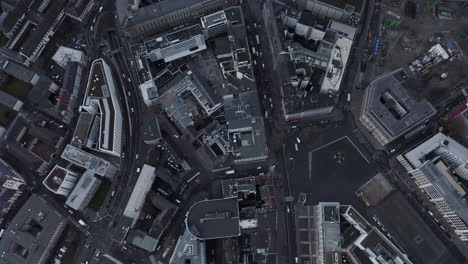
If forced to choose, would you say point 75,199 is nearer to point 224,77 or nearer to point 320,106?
point 224,77

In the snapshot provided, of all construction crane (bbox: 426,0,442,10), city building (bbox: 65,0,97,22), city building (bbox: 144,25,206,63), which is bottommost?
city building (bbox: 144,25,206,63)

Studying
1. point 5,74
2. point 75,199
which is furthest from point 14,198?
point 5,74

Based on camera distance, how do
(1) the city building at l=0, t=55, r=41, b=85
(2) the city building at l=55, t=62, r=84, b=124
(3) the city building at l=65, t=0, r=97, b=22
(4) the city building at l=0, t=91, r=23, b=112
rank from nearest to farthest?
(2) the city building at l=55, t=62, r=84, b=124 → (4) the city building at l=0, t=91, r=23, b=112 → (1) the city building at l=0, t=55, r=41, b=85 → (3) the city building at l=65, t=0, r=97, b=22

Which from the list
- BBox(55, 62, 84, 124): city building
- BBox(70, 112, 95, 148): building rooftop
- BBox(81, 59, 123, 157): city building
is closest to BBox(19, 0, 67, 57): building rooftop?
BBox(55, 62, 84, 124): city building

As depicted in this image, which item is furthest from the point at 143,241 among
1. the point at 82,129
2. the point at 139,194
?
the point at 82,129

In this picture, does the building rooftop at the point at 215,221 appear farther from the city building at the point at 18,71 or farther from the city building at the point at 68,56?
the city building at the point at 18,71

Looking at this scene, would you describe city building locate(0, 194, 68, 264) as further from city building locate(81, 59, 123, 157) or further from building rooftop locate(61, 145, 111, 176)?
city building locate(81, 59, 123, 157)

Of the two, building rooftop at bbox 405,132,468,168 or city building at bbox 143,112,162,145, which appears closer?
building rooftop at bbox 405,132,468,168

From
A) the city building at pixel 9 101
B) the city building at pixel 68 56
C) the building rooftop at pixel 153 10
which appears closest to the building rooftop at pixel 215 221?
the building rooftop at pixel 153 10
